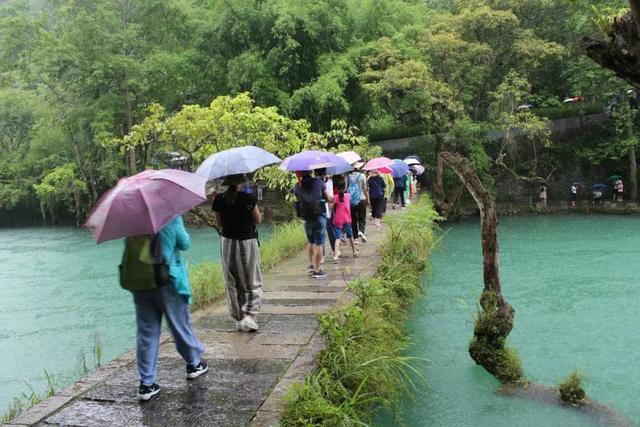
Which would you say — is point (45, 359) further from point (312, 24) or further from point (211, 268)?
point (312, 24)

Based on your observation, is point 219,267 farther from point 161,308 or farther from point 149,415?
point 149,415

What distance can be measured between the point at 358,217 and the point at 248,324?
508cm

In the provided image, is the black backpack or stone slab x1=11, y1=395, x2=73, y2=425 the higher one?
the black backpack

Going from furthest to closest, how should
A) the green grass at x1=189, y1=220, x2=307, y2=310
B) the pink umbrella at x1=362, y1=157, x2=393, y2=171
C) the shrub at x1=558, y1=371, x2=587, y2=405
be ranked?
the pink umbrella at x1=362, y1=157, x2=393, y2=171 → the green grass at x1=189, y1=220, x2=307, y2=310 → the shrub at x1=558, y1=371, x2=587, y2=405

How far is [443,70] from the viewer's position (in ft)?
64.7

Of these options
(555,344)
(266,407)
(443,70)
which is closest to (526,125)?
(443,70)

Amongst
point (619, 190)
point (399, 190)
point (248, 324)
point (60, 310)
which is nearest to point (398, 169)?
point (399, 190)

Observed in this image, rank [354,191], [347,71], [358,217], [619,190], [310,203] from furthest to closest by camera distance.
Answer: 1. [619,190]
2. [347,71]
3. [358,217]
4. [354,191]
5. [310,203]

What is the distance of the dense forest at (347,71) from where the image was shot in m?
19.2

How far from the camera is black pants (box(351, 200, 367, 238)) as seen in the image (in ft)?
31.6

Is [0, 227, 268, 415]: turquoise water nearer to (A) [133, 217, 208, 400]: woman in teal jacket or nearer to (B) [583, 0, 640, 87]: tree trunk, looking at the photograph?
(A) [133, 217, 208, 400]: woman in teal jacket

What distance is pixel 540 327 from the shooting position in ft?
26.3

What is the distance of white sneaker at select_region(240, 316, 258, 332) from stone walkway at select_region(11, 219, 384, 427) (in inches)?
3.2

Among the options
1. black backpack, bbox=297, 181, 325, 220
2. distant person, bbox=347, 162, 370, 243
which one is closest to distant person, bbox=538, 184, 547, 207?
distant person, bbox=347, 162, 370, 243
